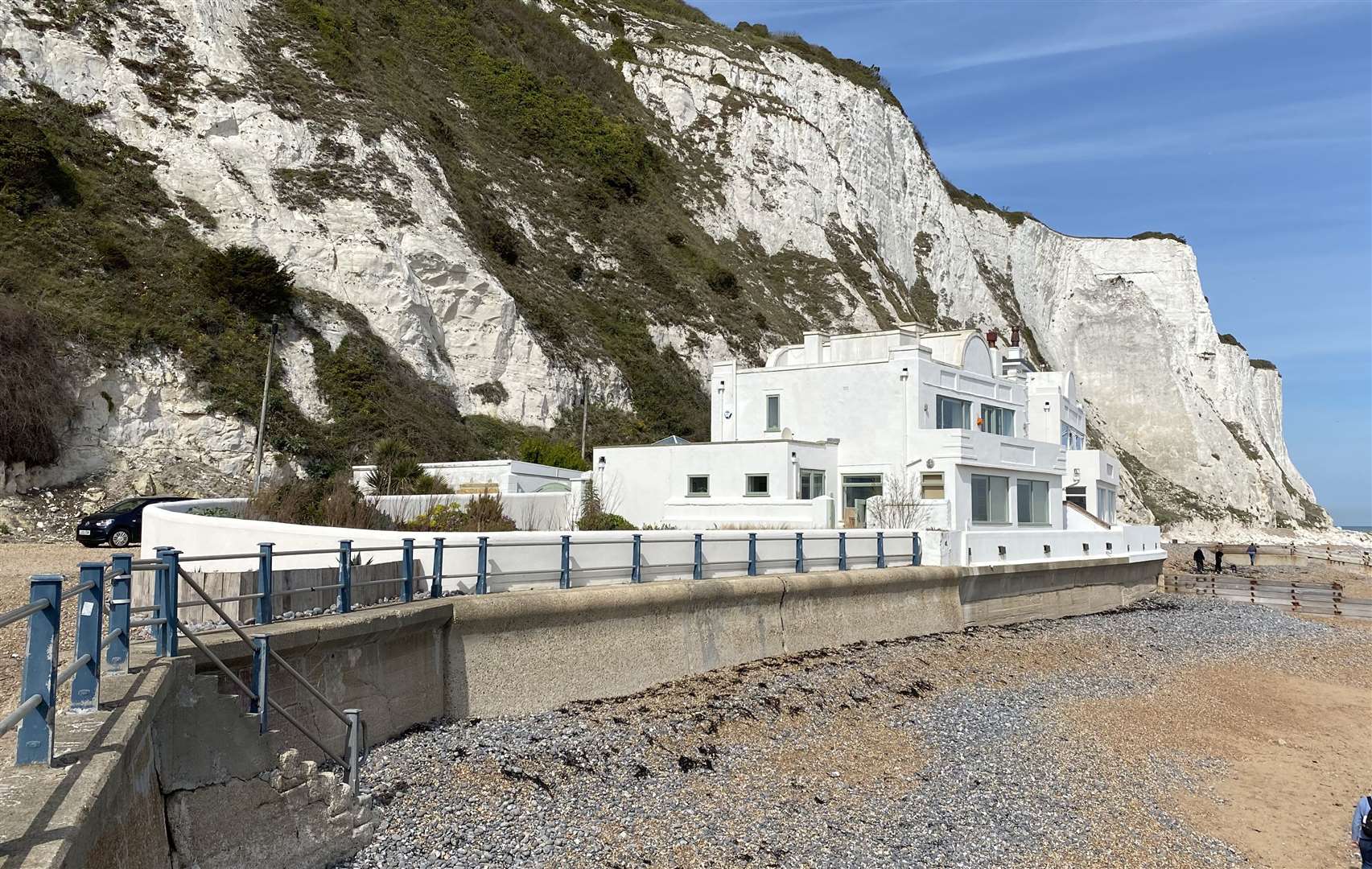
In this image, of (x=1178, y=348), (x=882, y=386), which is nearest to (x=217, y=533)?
(x=882, y=386)

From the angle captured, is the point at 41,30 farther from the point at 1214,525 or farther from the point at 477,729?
the point at 1214,525

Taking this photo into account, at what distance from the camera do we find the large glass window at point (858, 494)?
94.6ft

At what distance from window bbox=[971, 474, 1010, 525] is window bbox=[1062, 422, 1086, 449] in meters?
16.7

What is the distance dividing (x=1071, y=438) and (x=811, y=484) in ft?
74.7

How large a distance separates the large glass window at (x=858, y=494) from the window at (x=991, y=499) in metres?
2.76

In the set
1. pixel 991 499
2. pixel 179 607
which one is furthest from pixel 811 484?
pixel 179 607

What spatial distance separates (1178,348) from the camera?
94.3 metres

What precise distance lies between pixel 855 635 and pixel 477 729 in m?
10.1

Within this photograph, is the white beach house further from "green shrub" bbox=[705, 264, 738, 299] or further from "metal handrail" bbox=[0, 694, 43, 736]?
"green shrub" bbox=[705, 264, 738, 299]

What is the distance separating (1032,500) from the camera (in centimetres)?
3034

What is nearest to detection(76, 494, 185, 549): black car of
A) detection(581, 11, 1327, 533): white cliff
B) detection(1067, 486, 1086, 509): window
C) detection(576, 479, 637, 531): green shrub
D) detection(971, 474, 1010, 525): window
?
detection(576, 479, 637, 531): green shrub

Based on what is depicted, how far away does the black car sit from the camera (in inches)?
864

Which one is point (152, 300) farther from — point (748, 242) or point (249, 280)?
point (748, 242)

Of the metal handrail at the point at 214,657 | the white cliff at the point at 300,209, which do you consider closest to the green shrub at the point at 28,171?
the white cliff at the point at 300,209
